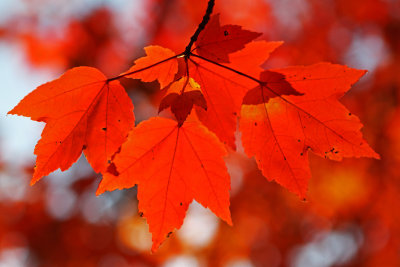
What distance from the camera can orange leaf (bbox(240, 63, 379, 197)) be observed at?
39.6 inches

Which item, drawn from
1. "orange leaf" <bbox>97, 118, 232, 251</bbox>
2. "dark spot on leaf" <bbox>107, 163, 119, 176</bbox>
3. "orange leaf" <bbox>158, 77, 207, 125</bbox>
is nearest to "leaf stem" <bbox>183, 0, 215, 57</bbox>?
"orange leaf" <bbox>158, 77, 207, 125</bbox>

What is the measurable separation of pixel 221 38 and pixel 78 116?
51cm

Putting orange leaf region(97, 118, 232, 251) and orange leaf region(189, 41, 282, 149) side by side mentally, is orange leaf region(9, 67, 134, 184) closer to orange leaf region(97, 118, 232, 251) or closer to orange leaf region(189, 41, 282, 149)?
orange leaf region(97, 118, 232, 251)

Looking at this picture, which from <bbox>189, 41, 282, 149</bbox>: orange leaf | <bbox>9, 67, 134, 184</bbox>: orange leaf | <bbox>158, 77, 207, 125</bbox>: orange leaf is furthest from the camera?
<bbox>189, 41, 282, 149</bbox>: orange leaf

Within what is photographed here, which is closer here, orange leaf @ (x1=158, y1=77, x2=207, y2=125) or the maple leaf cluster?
orange leaf @ (x1=158, y1=77, x2=207, y2=125)

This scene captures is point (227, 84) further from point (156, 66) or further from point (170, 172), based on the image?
point (170, 172)

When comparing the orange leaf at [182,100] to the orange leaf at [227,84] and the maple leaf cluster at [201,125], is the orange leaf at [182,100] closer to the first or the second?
the maple leaf cluster at [201,125]

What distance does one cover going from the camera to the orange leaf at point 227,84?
108 cm

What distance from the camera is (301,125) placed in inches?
A: 42.3

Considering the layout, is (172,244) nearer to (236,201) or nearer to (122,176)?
(236,201)

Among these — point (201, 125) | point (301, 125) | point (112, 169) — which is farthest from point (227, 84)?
point (112, 169)

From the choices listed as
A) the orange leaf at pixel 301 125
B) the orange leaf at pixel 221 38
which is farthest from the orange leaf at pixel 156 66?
the orange leaf at pixel 301 125

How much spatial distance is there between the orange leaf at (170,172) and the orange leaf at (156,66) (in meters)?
0.14

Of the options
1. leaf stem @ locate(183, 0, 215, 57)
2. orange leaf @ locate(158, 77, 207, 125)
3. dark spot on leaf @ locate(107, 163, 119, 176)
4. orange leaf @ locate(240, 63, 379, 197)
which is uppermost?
leaf stem @ locate(183, 0, 215, 57)
